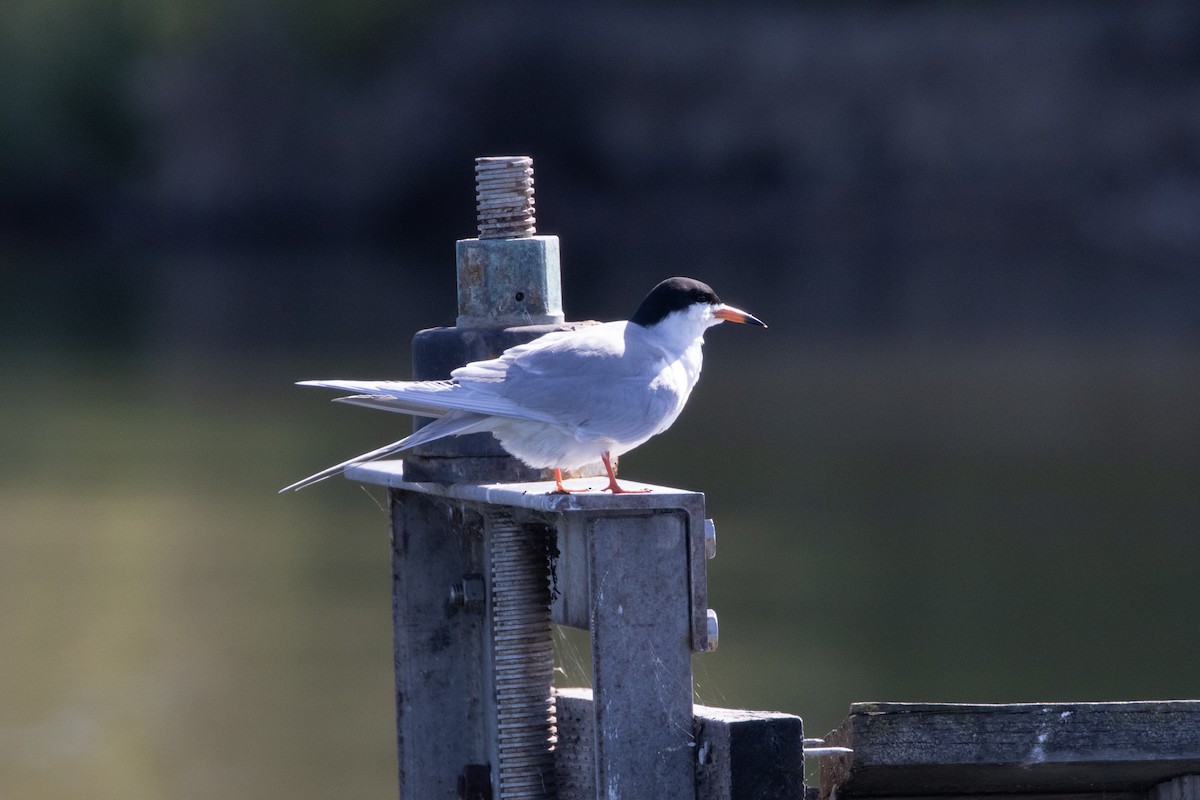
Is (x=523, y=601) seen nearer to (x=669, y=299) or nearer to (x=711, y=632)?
(x=711, y=632)

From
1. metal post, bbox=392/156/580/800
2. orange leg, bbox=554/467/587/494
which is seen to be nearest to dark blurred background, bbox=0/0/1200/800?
metal post, bbox=392/156/580/800

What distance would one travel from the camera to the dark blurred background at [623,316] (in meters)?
8.10

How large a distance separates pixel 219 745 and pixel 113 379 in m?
8.59

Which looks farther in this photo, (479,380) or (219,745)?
(219,745)

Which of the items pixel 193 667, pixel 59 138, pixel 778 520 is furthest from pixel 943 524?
pixel 59 138

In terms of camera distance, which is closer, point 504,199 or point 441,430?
point 441,430

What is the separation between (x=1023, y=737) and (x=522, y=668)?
892 mm

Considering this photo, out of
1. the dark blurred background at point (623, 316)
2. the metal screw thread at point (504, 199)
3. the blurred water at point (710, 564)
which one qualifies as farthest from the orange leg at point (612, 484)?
the dark blurred background at point (623, 316)

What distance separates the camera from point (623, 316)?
17188 millimetres

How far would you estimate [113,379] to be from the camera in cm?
1541

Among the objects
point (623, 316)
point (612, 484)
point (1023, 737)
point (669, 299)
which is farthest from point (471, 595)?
point (623, 316)

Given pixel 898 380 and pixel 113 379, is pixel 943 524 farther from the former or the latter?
pixel 113 379

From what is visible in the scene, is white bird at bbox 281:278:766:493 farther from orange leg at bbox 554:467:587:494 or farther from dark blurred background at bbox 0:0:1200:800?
dark blurred background at bbox 0:0:1200:800

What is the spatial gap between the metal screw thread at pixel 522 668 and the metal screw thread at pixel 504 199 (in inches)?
21.9
